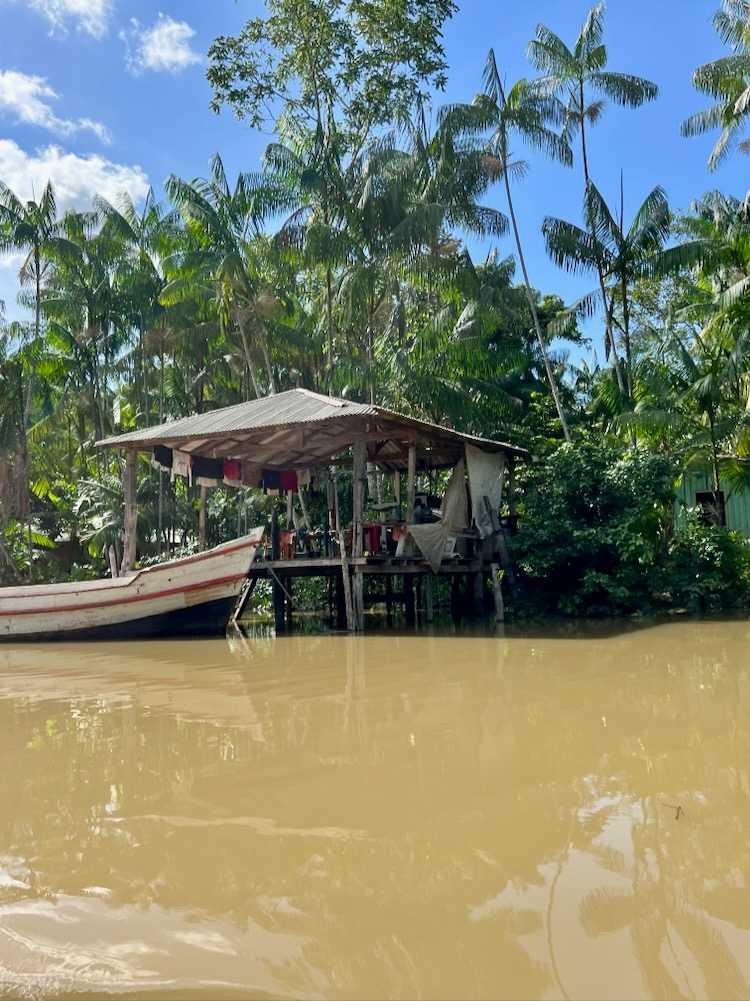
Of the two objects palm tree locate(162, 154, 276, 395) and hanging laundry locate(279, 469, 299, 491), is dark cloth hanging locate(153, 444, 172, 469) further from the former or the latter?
palm tree locate(162, 154, 276, 395)

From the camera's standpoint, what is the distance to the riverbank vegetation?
14.1m

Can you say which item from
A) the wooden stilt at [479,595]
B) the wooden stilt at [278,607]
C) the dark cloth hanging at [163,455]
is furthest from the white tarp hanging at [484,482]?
the dark cloth hanging at [163,455]

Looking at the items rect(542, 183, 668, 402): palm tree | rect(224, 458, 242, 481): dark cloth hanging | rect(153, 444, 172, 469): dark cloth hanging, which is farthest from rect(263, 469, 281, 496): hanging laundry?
rect(542, 183, 668, 402): palm tree

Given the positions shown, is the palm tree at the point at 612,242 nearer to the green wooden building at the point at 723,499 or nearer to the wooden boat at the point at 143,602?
the green wooden building at the point at 723,499

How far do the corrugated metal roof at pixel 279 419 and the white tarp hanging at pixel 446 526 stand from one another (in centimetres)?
81

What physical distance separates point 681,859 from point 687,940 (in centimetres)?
63

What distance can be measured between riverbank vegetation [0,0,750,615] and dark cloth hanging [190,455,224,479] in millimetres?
4969

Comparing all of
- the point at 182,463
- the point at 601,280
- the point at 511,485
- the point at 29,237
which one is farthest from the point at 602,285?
the point at 29,237

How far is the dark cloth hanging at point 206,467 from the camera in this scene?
13766 millimetres

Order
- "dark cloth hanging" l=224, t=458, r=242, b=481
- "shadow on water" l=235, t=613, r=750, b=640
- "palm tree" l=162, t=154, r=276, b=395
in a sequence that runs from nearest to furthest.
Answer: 1. "shadow on water" l=235, t=613, r=750, b=640
2. "dark cloth hanging" l=224, t=458, r=242, b=481
3. "palm tree" l=162, t=154, r=276, b=395

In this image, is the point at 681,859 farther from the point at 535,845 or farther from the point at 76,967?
the point at 76,967

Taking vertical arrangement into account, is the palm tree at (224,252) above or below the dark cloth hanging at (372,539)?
above

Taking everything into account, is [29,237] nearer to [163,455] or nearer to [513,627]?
[163,455]

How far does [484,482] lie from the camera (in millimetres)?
14125
